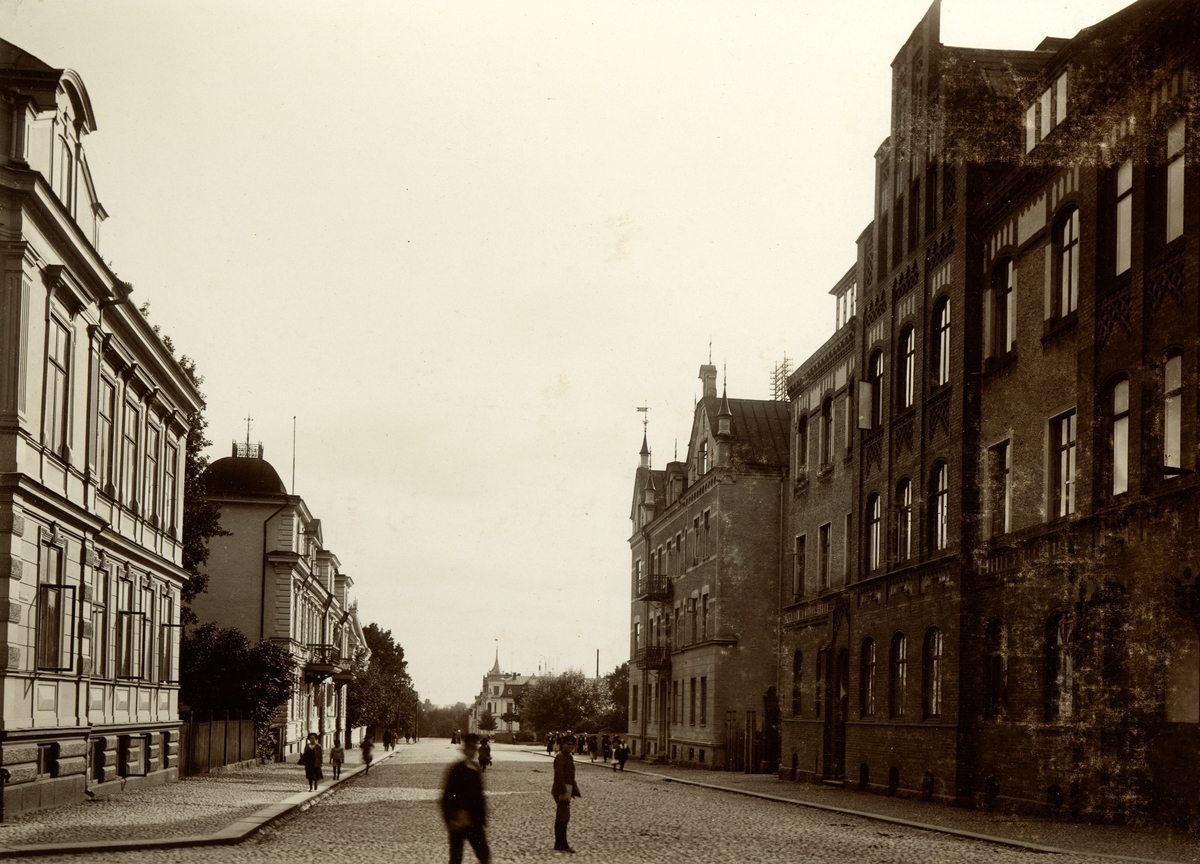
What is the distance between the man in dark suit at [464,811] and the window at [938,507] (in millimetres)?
19330

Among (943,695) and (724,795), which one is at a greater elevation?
(943,695)

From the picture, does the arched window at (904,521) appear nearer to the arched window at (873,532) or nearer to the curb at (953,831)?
the arched window at (873,532)

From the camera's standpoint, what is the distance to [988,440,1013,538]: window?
1089 inches

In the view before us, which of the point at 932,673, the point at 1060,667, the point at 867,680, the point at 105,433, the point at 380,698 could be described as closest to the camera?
the point at 1060,667

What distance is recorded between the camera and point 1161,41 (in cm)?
2130

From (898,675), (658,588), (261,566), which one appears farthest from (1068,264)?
(658,588)

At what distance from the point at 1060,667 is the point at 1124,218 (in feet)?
24.0

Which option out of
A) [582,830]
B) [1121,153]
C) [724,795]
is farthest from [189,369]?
[1121,153]

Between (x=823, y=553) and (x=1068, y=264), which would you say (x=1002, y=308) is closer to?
(x=1068, y=264)

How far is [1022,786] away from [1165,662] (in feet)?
19.4

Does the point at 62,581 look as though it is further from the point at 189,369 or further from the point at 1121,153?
the point at 189,369

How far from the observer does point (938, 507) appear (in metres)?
31.6

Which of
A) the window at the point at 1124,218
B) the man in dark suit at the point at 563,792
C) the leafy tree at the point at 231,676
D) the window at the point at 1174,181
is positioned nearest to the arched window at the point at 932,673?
the window at the point at 1124,218

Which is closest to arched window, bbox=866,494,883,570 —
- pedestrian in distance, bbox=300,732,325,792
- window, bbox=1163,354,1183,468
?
pedestrian in distance, bbox=300,732,325,792
